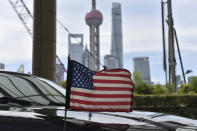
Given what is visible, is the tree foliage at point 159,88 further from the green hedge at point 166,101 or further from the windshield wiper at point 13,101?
the windshield wiper at point 13,101

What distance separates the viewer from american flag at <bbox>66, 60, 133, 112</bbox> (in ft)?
7.90

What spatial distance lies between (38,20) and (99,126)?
1330 centimetres

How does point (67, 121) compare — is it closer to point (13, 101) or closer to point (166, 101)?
point (13, 101)

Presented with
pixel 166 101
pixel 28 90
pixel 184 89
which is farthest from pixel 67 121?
pixel 184 89

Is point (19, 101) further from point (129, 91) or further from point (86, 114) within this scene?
point (129, 91)

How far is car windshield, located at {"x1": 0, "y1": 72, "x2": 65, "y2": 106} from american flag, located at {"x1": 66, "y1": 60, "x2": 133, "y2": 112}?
702 millimetres

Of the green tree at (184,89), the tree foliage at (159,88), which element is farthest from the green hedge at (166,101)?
the tree foliage at (159,88)

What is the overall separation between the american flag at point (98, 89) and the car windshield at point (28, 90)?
70 cm

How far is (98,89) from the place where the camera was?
103 inches

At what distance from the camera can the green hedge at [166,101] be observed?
19531 millimetres

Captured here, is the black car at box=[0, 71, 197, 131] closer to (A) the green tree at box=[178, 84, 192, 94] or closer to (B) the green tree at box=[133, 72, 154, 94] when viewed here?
(A) the green tree at box=[178, 84, 192, 94]

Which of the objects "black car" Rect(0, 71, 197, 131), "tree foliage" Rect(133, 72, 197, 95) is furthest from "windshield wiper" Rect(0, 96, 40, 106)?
"tree foliage" Rect(133, 72, 197, 95)

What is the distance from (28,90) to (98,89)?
3.23ft

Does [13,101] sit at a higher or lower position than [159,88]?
lower
